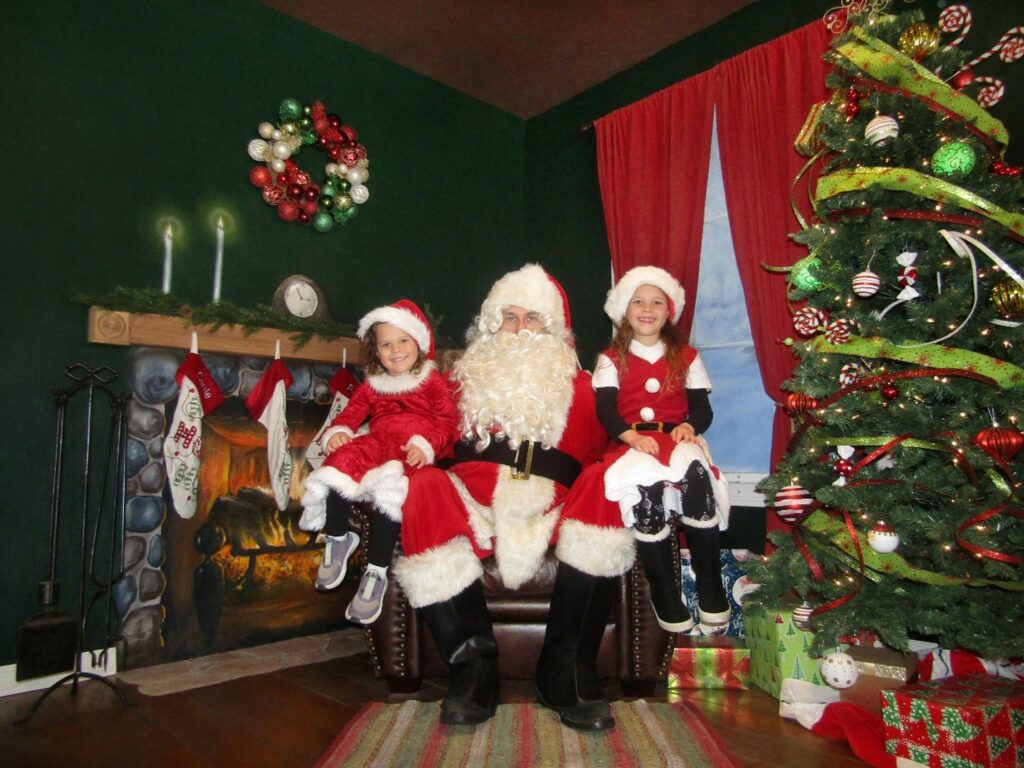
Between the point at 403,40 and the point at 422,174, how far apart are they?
780 mm

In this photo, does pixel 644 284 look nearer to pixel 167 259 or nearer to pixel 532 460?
pixel 532 460

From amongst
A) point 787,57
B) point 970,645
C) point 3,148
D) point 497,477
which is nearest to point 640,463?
point 497,477

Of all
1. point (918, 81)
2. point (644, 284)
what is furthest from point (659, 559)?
point (918, 81)

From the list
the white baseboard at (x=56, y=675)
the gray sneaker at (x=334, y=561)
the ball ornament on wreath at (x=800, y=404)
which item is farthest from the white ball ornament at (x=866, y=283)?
the white baseboard at (x=56, y=675)

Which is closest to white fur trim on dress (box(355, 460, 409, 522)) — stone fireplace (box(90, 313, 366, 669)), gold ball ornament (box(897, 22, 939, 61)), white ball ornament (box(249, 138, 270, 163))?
stone fireplace (box(90, 313, 366, 669))

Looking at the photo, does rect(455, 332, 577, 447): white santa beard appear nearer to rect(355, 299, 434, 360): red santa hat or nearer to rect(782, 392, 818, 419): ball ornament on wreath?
rect(355, 299, 434, 360): red santa hat

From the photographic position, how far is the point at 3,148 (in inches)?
108

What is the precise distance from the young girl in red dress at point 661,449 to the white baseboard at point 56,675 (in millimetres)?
2216

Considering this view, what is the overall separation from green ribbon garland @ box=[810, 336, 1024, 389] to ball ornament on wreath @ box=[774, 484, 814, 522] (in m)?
0.51

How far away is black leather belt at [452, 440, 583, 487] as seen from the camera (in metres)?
2.53

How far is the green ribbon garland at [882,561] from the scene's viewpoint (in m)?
2.06

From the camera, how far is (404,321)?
117 inches

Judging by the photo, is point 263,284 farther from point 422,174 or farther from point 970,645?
point 970,645

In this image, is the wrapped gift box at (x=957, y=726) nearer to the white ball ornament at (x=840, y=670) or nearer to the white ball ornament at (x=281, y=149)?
the white ball ornament at (x=840, y=670)
